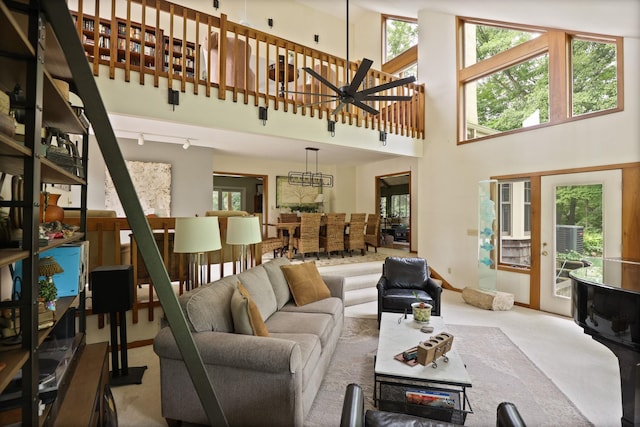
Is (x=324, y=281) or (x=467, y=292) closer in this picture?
(x=324, y=281)

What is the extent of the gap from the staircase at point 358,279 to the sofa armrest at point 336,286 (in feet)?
3.05

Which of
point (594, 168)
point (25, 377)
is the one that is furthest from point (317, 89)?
point (25, 377)

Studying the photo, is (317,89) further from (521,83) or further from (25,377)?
(25,377)

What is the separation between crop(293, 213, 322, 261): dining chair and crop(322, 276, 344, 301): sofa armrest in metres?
2.17

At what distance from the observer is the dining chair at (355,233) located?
609 centimetres

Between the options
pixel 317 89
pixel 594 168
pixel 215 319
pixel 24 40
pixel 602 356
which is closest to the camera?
pixel 24 40

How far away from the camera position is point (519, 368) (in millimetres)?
2637

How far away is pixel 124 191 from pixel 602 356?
13.9 ft

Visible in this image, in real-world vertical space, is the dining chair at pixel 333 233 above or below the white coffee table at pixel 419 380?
above

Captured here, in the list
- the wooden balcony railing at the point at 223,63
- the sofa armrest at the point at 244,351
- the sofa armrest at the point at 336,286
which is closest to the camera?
the sofa armrest at the point at 244,351

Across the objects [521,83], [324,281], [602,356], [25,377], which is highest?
[521,83]

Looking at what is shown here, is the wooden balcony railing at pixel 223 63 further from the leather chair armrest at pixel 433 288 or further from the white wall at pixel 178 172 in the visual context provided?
the leather chair armrest at pixel 433 288

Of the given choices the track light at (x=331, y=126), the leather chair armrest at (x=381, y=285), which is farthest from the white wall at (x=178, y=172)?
the leather chair armrest at (x=381, y=285)

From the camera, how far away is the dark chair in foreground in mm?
1215
